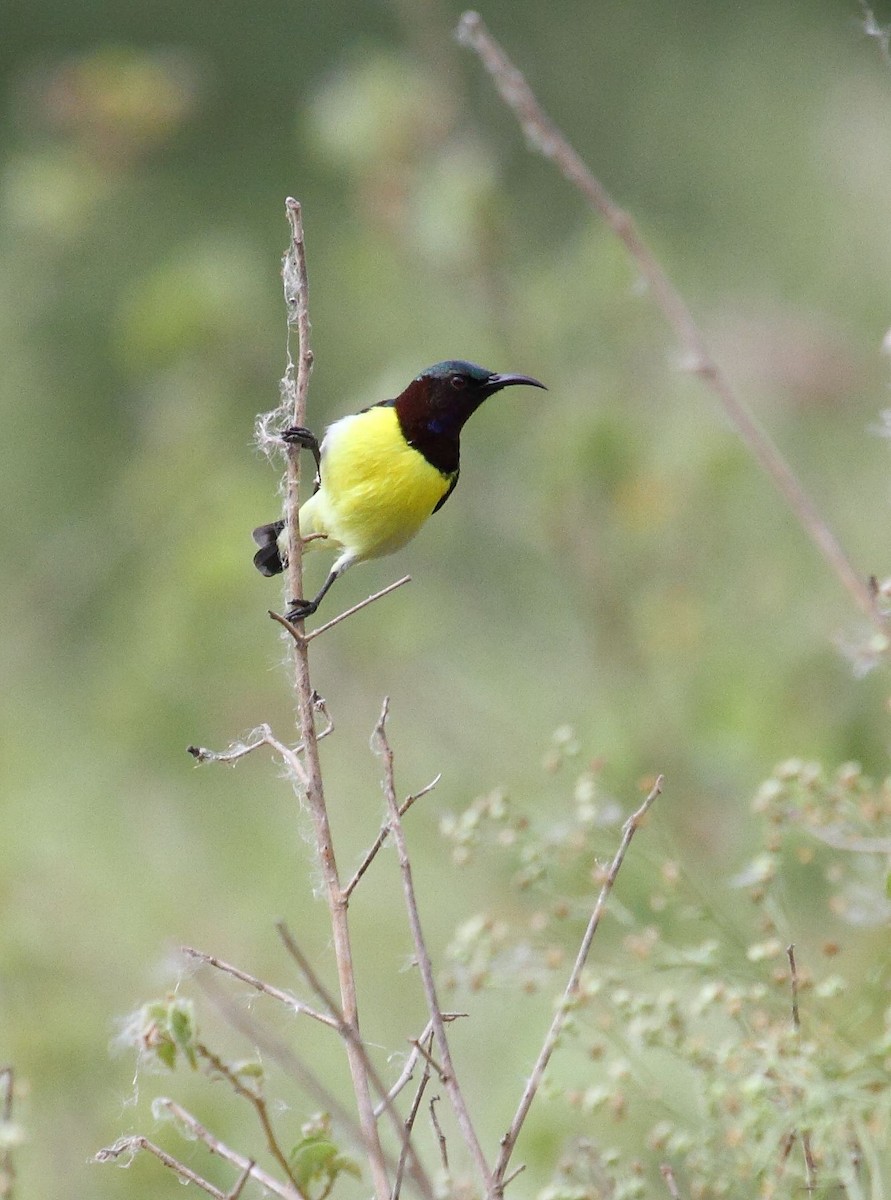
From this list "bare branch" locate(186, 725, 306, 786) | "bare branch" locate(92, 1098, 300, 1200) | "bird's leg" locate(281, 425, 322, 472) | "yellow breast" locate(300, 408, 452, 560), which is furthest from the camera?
"yellow breast" locate(300, 408, 452, 560)

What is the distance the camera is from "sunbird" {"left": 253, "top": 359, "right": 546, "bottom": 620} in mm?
1699

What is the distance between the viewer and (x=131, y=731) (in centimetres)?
278

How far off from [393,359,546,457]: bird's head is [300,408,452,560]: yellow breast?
31mm

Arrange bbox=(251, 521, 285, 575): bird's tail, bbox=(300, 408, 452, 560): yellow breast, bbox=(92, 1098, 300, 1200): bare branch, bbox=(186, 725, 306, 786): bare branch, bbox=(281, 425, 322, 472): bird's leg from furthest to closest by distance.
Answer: bbox=(251, 521, 285, 575): bird's tail < bbox=(300, 408, 452, 560): yellow breast < bbox=(281, 425, 322, 472): bird's leg < bbox=(186, 725, 306, 786): bare branch < bbox=(92, 1098, 300, 1200): bare branch

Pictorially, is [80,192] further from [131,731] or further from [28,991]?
[28,991]

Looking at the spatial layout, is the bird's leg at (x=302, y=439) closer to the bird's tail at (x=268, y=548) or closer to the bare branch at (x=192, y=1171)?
the bird's tail at (x=268, y=548)

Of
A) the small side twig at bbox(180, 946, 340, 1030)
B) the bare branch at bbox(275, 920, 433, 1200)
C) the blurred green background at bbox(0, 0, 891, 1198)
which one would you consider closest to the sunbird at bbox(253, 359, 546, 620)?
the blurred green background at bbox(0, 0, 891, 1198)

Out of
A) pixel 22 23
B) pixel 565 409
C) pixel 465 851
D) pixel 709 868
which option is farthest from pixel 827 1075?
pixel 22 23

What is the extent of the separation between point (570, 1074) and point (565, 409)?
3.41ft

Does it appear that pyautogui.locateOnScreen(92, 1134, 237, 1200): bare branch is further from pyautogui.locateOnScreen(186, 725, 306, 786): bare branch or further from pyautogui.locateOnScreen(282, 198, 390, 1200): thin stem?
pyautogui.locateOnScreen(186, 725, 306, 786): bare branch

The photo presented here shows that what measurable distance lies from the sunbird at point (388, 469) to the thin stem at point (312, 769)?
1.64 feet

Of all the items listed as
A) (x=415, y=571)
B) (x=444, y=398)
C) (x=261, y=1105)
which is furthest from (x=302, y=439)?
(x=415, y=571)

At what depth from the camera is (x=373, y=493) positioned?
66.6 inches

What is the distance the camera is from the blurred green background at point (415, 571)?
2.28 m
